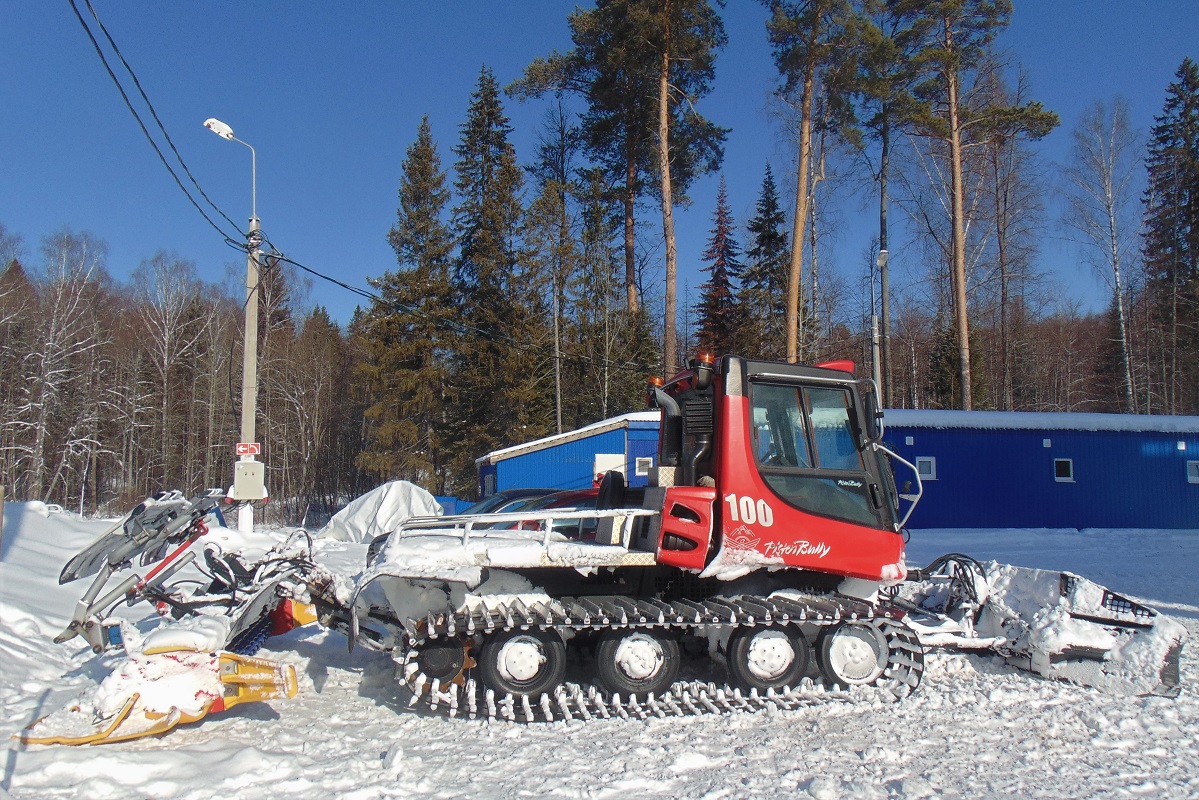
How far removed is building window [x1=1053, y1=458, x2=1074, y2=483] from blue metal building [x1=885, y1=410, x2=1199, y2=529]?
2cm

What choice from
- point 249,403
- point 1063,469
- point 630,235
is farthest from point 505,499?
point 630,235

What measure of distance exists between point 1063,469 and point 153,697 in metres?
20.3

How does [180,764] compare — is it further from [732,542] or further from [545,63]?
[545,63]

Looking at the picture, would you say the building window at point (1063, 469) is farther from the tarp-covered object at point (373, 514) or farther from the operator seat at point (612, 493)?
the operator seat at point (612, 493)

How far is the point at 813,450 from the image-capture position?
574cm

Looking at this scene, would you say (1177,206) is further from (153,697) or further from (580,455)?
(153,697)

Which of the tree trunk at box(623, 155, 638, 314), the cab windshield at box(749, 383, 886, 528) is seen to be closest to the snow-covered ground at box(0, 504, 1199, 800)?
the cab windshield at box(749, 383, 886, 528)

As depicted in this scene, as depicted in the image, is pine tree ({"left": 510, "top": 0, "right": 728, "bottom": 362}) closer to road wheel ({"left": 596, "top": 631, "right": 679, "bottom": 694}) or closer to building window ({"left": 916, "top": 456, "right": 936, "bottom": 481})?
building window ({"left": 916, "top": 456, "right": 936, "bottom": 481})

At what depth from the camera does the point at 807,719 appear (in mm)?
5152

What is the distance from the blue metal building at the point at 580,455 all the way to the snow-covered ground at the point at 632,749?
1419 centimetres

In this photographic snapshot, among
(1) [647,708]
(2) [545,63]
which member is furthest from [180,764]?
(2) [545,63]

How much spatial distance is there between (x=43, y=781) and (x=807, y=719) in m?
4.24

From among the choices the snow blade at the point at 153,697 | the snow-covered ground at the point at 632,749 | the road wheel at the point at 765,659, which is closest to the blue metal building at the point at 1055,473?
the snow-covered ground at the point at 632,749

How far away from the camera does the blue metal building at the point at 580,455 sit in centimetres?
2050
